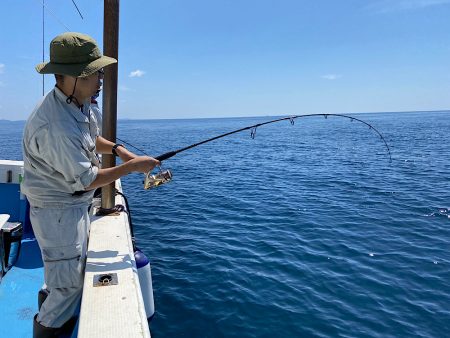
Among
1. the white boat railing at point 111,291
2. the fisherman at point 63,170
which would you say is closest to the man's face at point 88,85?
the fisherman at point 63,170

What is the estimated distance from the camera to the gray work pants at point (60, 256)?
2406 mm

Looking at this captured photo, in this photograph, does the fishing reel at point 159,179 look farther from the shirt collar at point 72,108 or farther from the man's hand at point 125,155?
the shirt collar at point 72,108

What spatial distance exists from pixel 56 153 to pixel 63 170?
11 cm

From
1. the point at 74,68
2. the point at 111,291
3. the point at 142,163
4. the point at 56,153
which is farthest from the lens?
the point at 142,163

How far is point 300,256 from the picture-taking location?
6.94 meters

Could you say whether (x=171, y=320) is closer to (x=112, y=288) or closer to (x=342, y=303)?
(x=342, y=303)

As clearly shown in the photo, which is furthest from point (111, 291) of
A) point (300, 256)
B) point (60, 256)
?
point (300, 256)

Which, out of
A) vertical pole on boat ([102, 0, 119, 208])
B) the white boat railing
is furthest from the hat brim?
vertical pole on boat ([102, 0, 119, 208])

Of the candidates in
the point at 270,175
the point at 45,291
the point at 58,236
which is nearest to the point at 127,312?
the point at 58,236

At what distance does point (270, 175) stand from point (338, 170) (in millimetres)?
3019

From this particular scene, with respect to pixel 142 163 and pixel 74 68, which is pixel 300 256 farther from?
pixel 74 68

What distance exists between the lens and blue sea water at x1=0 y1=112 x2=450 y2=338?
498 centimetres

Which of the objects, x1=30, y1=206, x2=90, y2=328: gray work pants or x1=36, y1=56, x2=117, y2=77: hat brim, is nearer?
x1=36, y1=56, x2=117, y2=77: hat brim

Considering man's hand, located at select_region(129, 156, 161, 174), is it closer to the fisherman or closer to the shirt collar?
the fisherman
